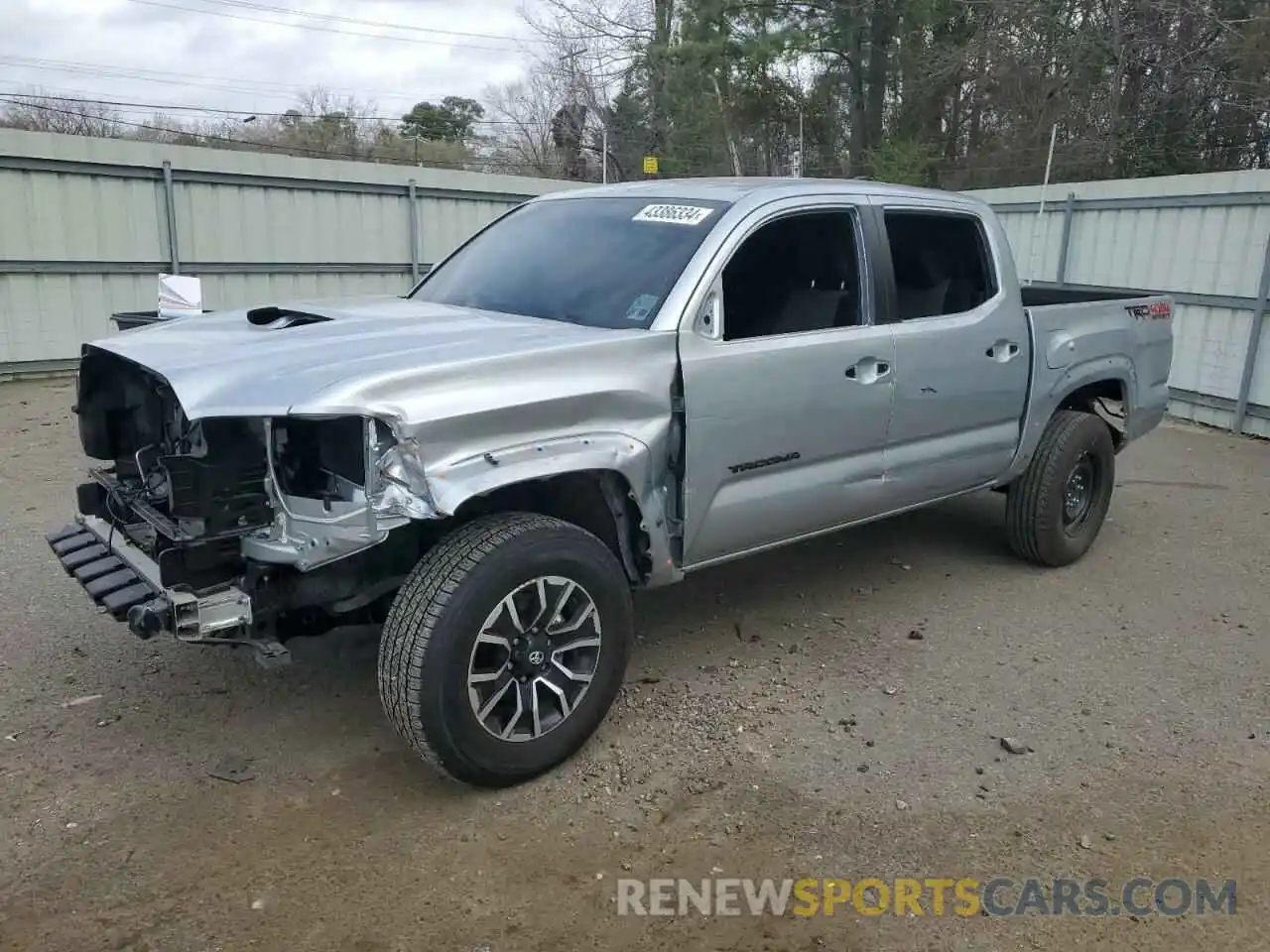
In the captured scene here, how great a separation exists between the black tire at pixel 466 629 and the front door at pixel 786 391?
0.62 meters

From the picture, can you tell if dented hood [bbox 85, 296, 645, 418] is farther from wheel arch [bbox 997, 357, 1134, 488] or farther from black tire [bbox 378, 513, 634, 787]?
wheel arch [bbox 997, 357, 1134, 488]

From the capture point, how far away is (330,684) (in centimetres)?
403

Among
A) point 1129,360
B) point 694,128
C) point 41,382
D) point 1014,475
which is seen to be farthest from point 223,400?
point 694,128

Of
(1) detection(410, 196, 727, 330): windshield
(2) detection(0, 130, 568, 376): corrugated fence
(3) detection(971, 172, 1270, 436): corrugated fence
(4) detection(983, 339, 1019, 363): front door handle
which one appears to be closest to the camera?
(1) detection(410, 196, 727, 330): windshield

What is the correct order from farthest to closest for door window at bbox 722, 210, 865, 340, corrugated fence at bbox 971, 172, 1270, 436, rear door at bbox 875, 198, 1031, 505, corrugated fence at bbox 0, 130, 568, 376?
corrugated fence at bbox 0, 130, 568, 376
corrugated fence at bbox 971, 172, 1270, 436
rear door at bbox 875, 198, 1031, 505
door window at bbox 722, 210, 865, 340

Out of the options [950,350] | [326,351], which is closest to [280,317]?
[326,351]

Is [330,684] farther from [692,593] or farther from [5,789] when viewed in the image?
[692,593]

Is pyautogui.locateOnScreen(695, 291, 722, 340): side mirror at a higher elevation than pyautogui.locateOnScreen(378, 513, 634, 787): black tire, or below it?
higher

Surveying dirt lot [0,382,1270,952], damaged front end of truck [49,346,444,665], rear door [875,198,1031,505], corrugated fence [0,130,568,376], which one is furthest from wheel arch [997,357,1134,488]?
corrugated fence [0,130,568,376]

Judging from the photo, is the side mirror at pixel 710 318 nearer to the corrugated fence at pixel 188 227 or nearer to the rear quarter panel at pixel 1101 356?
the rear quarter panel at pixel 1101 356

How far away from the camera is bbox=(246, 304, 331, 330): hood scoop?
3764 mm

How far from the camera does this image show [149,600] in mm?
3010

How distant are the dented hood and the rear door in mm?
1519

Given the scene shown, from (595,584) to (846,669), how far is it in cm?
147
